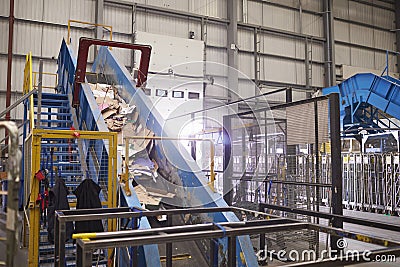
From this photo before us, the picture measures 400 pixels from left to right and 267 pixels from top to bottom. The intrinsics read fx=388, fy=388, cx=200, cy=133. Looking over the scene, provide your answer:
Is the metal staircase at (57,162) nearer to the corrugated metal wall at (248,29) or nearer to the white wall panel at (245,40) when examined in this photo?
the corrugated metal wall at (248,29)

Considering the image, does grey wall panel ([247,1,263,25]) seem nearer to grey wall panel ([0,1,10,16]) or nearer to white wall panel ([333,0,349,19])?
white wall panel ([333,0,349,19])

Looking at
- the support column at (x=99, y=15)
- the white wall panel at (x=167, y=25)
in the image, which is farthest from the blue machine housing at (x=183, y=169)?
the white wall panel at (x=167, y=25)

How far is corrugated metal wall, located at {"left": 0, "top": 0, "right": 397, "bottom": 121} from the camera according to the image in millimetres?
11766

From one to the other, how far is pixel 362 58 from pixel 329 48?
6.94ft

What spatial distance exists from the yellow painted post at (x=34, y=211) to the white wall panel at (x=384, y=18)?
17544mm

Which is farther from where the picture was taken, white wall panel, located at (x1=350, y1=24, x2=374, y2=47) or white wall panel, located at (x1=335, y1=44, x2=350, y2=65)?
white wall panel, located at (x1=350, y1=24, x2=374, y2=47)

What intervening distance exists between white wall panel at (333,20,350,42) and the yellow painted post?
15224mm

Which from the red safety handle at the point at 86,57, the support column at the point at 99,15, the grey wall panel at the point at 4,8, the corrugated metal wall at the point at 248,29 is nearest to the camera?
the red safety handle at the point at 86,57

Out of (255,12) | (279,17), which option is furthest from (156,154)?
(279,17)

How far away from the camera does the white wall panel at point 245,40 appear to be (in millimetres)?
14852

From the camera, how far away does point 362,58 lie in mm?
17359

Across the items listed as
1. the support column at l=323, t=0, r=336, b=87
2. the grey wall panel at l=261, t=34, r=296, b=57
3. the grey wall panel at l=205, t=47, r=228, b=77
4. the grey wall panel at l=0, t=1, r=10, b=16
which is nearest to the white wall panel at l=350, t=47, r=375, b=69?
the support column at l=323, t=0, r=336, b=87

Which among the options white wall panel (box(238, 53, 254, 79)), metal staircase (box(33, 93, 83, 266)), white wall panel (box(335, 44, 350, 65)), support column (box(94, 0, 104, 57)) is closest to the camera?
metal staircase (box(33, 93, 83, 266))

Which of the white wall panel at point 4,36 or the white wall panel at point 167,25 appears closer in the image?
the white wall panel at point 4,36
